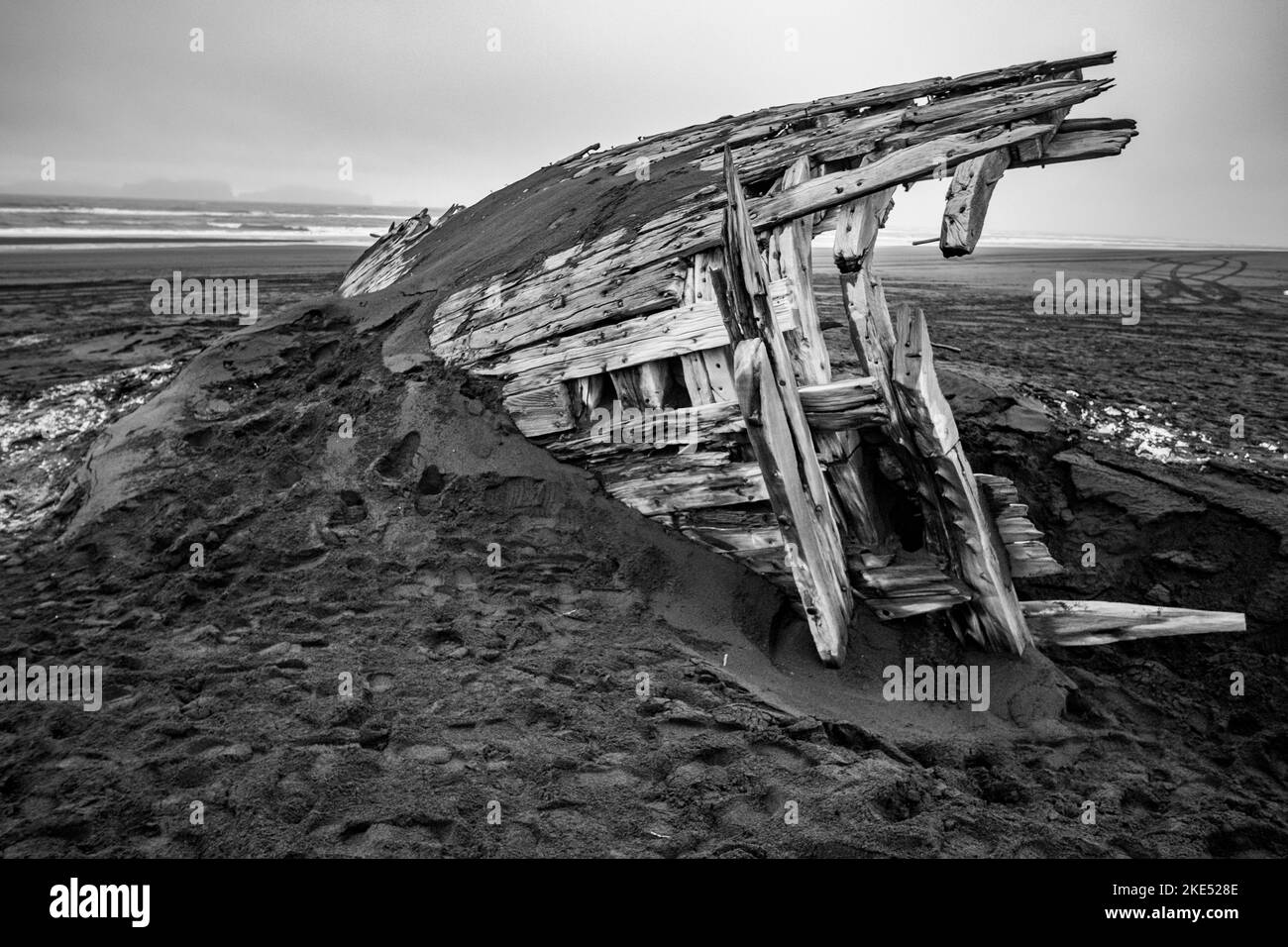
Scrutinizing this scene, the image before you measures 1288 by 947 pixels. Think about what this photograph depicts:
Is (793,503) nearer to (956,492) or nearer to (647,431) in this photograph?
(956,492)

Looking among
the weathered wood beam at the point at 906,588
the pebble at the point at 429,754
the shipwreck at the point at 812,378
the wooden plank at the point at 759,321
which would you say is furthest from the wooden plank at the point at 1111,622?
the pebble at the point at 429,754

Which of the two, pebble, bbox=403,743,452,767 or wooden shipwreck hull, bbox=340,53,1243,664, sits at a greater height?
wooden shipwreck hull, bbox=340,53,1243,664

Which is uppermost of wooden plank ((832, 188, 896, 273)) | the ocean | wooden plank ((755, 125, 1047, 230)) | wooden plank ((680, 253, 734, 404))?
the ocean

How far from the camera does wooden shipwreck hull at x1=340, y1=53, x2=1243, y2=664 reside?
408 cm

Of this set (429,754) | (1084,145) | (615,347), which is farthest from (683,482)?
(1084,145)

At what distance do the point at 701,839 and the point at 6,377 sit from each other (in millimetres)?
8740

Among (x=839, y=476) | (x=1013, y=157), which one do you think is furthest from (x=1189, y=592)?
(x=1013, y=157)

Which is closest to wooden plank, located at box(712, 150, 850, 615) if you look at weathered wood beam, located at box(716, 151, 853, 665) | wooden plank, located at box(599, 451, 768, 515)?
weathered wood beam, located at box(716, 151, 853, 665)

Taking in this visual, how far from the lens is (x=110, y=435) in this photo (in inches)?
240

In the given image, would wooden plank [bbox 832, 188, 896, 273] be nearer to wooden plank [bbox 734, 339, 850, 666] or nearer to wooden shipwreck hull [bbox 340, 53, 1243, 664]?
wooden shipwreck hull [bbox 340, 53, 1243, 664]

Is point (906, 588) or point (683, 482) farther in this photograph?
point (683, 482)

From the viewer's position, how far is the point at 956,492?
13.5ft

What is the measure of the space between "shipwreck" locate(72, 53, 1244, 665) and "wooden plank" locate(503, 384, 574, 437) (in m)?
0.01

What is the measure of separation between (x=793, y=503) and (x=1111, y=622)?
2007 millimetres
